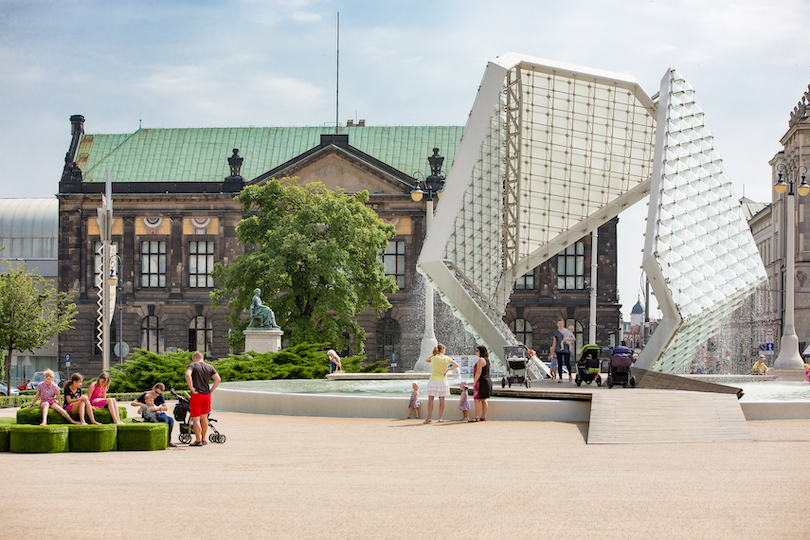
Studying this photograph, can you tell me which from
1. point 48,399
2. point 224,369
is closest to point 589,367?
point 224,369

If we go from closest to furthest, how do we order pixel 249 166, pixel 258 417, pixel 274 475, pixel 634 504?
pixel 634 504 → pixel 274 475 → pixel 258 417 → pixel 249 166

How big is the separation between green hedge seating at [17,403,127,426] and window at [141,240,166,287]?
5480 centimetres

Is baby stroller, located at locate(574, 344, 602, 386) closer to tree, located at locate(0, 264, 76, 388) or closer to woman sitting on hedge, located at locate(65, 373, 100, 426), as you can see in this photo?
woman sitting on hedge, located at locate(65, 373, 100, 426)

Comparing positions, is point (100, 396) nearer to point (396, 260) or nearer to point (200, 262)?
point (396, 260)

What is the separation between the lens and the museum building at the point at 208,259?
2704 inches

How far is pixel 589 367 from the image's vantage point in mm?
25875

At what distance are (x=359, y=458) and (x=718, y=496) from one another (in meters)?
5.66

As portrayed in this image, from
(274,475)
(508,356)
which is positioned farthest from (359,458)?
(508,356)

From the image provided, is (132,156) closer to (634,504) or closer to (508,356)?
(508,356)

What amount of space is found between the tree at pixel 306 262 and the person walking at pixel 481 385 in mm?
28174

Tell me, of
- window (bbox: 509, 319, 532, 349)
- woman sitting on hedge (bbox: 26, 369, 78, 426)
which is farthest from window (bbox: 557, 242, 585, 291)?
woman sitting on hedge (bbox: 26, 369, 78, 426)

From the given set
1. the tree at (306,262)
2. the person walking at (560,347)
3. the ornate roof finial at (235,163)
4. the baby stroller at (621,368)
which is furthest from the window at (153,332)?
the baby stroller at (621,368)

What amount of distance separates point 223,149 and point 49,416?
195 ft

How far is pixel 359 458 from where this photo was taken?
14430mm
